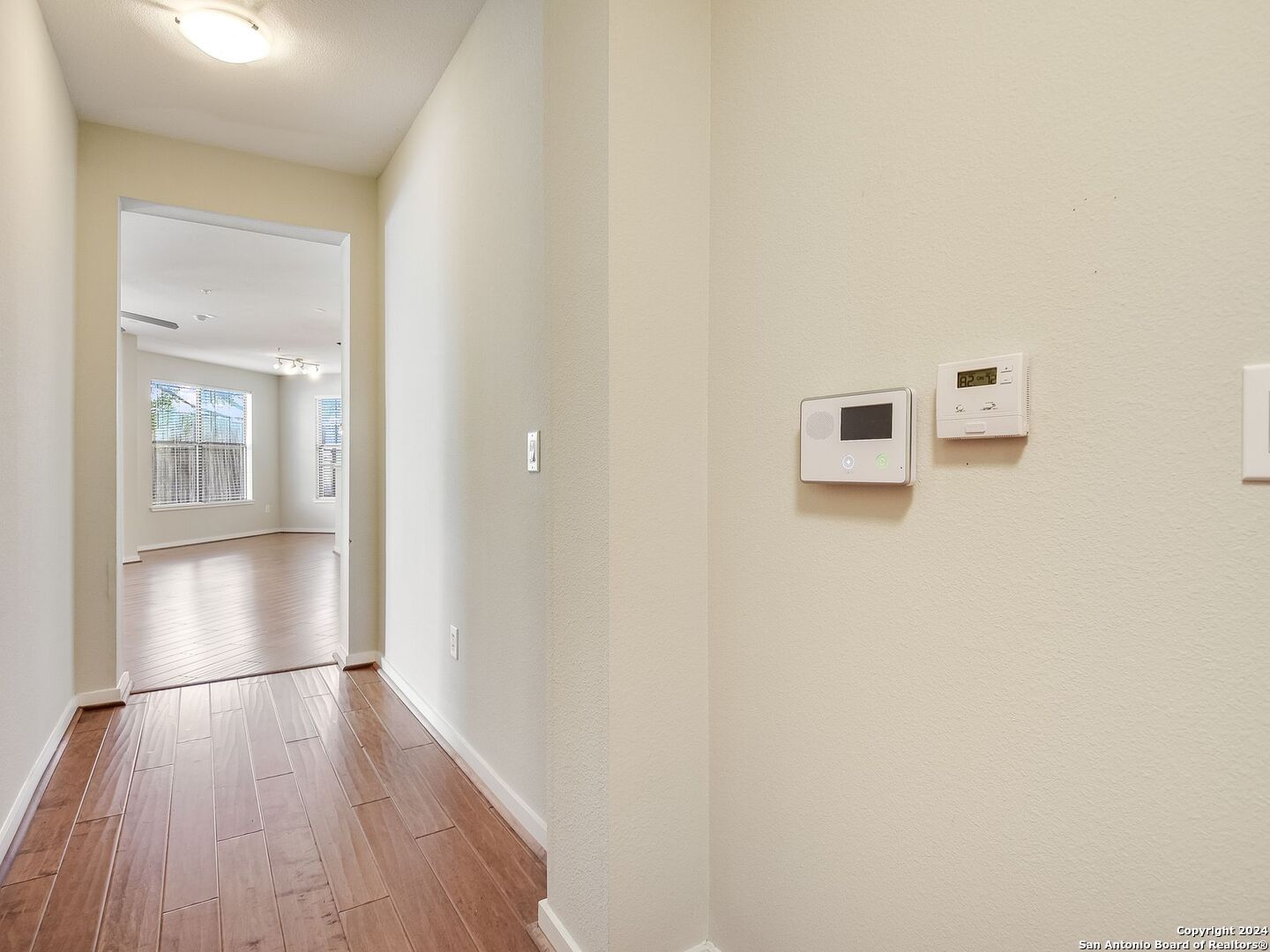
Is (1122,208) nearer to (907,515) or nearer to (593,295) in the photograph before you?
(907,515)

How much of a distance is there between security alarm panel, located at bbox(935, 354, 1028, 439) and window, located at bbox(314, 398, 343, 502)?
35.9 ft

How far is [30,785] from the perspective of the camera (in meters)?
2.14

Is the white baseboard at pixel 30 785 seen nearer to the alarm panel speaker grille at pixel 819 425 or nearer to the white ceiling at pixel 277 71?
the alarm panel speaker grille at pixel 819 425

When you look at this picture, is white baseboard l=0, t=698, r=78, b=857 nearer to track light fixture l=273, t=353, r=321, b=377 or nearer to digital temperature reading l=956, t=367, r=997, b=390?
digital temperature reading l=956, t=367, r=997, b=390

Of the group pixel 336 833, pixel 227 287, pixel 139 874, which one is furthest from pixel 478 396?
pixel 227 287

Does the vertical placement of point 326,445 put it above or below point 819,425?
above

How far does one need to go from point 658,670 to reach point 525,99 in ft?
5.54

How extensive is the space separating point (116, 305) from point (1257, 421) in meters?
4.01

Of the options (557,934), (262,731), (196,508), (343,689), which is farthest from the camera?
(196,508)

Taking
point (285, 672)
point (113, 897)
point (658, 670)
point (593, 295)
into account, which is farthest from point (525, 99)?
point (285, 672)

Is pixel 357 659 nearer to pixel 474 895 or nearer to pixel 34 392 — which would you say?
pixel 34 392

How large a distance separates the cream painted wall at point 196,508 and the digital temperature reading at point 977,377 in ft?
26.9

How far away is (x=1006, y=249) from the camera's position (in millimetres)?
851

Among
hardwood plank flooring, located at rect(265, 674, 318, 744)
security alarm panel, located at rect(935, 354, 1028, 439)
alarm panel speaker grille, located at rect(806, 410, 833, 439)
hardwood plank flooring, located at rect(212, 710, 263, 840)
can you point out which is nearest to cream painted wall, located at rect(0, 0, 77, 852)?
hardwood plank flooring, located at rect(212, 710, 263, 840)
